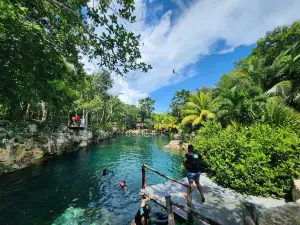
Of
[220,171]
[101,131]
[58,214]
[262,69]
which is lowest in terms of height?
[58,214]

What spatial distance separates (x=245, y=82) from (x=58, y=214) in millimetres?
14549

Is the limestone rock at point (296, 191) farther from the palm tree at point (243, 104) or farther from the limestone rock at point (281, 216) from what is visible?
the palm tree at point (243, 104)

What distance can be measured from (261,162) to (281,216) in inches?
142

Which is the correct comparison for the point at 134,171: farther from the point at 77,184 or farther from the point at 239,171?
the point at 239,171

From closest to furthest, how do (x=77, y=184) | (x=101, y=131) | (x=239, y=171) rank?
(x=239, y=171), (x=77, y=184), (x=101, y=131)

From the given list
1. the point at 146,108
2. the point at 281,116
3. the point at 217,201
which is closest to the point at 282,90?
the point at 281,116

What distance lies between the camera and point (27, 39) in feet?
12.5

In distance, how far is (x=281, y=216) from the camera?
3.41 metres

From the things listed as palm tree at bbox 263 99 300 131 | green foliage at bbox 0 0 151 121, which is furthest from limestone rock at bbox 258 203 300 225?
palm tree at bbox 263 99 300 131

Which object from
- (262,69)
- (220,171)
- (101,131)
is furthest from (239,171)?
(101,131)

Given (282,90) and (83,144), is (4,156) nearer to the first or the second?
(83,144)

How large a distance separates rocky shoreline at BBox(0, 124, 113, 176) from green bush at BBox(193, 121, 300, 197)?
10046mm

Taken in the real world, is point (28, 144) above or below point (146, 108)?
below

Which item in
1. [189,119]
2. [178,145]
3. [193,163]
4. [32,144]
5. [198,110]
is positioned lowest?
[178,145]
